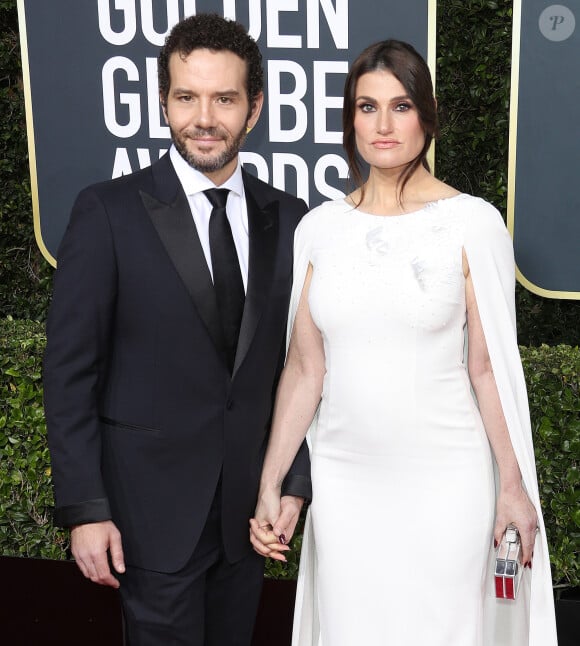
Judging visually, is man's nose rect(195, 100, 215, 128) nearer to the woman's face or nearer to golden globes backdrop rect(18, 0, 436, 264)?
the woman's face

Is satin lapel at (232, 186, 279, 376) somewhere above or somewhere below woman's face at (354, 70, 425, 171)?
below

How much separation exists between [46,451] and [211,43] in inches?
80.7

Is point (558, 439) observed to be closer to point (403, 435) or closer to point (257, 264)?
point (403, 435)

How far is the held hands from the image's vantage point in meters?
2.27

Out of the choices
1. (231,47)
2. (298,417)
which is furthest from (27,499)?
(231,47)

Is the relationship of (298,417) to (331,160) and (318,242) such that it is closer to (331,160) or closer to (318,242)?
(318,242)

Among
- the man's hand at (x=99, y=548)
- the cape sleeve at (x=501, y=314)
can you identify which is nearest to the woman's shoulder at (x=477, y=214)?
the cape sleeve at (x=501, y=314)

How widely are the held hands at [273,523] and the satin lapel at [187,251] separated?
487 millimetres

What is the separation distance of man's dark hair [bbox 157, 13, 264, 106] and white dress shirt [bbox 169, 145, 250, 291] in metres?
0.20

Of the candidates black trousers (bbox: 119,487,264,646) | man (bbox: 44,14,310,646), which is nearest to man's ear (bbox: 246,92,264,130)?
man (bbox: 44,14,310,646)

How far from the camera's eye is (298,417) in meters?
2.37

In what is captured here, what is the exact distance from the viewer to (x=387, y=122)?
2193 mm

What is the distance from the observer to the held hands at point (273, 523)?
227 centimetres

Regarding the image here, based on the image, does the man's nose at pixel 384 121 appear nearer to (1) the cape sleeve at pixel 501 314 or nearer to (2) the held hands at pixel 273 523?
(1) the cape sleeve at pixel 501 314
